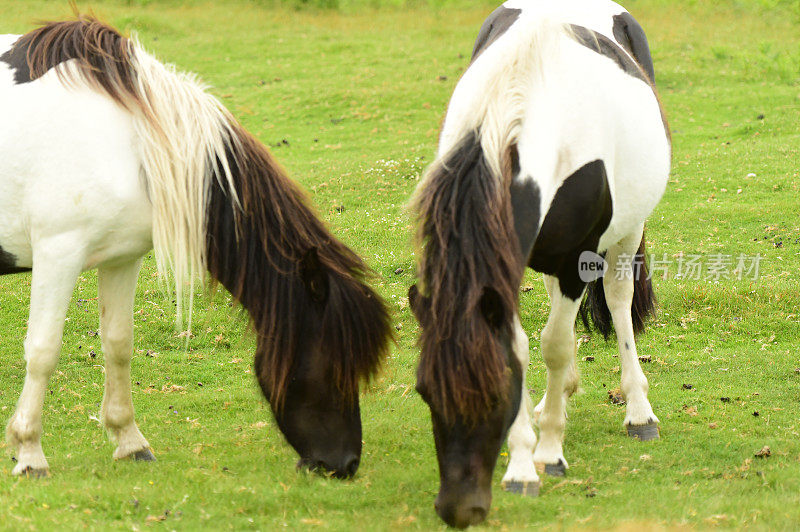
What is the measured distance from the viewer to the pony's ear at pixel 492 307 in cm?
400

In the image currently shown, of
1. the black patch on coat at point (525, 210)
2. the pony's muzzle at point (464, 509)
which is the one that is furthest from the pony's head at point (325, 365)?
the pony's muzzle at point (464, 509)

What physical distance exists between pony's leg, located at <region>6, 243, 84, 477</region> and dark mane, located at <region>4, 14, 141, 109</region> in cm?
94

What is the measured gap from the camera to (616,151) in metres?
5.70

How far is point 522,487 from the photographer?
4.92 m

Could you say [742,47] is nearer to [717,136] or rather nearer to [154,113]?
[717,136]

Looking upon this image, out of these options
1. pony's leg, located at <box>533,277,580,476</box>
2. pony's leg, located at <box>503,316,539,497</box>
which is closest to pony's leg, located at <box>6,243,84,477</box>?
pony's leg, located at <box>503,316,539,497</box>

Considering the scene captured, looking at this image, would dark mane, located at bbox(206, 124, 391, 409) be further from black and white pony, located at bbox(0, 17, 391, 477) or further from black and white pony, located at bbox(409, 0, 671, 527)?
black and white pony, located at bbox(409, 0, 671, 527)

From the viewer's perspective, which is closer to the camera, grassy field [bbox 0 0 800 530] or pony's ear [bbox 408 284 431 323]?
pony's ear [bbox 408 284 431 323]

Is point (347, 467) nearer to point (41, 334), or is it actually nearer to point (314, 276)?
point (314, 276)

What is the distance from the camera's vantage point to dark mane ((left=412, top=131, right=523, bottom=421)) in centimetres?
394

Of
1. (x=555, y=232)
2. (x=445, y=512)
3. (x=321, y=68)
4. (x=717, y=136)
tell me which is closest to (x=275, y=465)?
(x=445, y=512)

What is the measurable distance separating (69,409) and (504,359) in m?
4.13

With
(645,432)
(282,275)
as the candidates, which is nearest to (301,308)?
(282,275)

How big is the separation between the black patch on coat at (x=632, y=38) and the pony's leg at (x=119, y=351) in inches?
155
